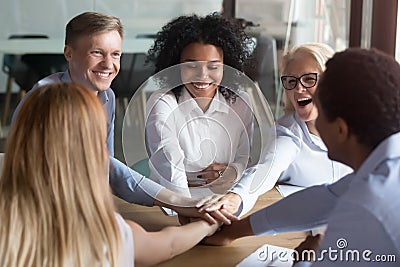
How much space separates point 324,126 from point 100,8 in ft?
7.90

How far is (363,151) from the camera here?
0.77 meters

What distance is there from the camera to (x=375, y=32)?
2.09 meters

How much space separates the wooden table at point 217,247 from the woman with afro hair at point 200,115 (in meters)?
0.08

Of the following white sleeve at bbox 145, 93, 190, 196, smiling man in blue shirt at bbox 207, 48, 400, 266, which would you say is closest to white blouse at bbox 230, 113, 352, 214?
white sleeve at bbox 145, 93, 190, 196

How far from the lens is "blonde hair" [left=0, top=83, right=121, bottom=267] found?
2.44ft

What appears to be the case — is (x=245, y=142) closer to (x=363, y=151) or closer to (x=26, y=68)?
(x=363, y=151)

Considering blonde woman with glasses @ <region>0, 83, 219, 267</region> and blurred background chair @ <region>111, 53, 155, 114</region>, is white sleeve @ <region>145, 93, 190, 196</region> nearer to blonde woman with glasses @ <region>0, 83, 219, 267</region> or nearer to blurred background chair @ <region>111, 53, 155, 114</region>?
blonde woman with glasses @ <region>0, 83, 219, 267</region>

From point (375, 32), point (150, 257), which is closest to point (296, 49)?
point (150, 257)

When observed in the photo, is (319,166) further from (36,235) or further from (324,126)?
(36,235)

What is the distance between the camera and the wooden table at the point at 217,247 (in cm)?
90

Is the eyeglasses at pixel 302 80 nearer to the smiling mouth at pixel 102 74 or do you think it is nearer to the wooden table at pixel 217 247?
the wooden table at pixel 217 247

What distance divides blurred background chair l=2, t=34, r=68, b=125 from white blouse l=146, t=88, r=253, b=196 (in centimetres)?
193

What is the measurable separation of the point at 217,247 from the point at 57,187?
30 centimetres

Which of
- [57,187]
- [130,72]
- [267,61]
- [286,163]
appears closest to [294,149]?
[286,163]
